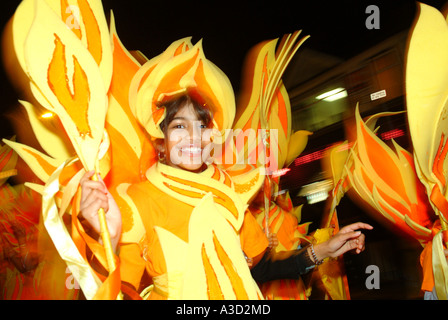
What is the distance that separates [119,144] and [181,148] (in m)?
0.17

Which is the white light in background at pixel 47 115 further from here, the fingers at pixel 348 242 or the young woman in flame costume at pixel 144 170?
the fingers at pixel 348 242

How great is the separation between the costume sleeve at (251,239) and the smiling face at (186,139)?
0.17 meters

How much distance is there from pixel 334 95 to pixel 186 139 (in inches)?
58.6

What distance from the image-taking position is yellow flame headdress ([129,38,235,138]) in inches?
35.2

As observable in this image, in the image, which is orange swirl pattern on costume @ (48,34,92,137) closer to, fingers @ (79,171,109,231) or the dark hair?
fingers @ (79,171,109,231)

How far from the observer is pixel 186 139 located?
0.91m

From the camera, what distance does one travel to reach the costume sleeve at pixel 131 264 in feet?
2.62

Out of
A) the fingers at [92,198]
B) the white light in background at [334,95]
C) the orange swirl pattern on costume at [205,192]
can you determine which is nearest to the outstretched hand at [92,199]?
Answer: the fingers at [92,198]

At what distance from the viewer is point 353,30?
1.58 m

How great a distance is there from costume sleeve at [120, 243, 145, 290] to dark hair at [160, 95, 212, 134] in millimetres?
266

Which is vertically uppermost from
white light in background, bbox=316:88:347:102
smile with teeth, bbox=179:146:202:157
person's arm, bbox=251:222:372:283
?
white light in background, bbox=316:88:347:102

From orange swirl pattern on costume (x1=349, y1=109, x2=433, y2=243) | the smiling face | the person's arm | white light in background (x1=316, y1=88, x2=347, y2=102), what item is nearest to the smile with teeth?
the smiling face

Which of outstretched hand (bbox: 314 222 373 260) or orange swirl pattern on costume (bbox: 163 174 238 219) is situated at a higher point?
orange swirl pattern on costume (bbox: 163 174 238 219)

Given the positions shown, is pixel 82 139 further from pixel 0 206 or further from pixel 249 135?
pixel 0 206
